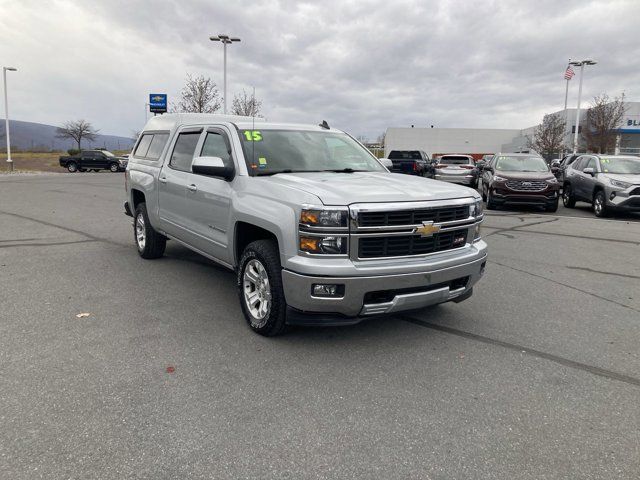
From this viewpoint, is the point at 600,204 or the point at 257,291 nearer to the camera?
the point at 257,291

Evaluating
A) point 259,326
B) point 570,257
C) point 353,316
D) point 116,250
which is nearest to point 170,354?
point 259,326

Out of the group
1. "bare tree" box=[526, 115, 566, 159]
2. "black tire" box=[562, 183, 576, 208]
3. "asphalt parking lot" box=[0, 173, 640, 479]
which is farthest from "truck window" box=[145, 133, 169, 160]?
"bare tree" box=[526, 115, 566, 159]

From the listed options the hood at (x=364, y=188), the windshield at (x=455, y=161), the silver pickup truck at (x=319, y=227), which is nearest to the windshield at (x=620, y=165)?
the windshield at (x=455, y=161)

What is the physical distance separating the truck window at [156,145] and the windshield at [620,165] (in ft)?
40.3

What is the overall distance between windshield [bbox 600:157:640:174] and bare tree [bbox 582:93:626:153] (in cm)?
3181

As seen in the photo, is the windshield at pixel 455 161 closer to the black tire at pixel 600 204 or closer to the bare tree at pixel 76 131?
the black tire at pixel 600 204

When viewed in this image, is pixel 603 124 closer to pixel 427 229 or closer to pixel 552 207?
pixel 552 207

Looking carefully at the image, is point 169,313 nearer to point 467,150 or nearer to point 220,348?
point 220,348

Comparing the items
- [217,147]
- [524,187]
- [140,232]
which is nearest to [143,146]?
[140,232]

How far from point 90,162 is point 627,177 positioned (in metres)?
40.6

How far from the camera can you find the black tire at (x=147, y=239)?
23.4 feet

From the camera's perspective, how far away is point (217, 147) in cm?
532

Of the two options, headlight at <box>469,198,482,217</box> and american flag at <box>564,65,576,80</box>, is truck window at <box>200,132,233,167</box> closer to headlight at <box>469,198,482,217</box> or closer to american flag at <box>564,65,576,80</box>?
headlight at <box>469,198,482,217</box>

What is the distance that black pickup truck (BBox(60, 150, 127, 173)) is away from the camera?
4188cm
